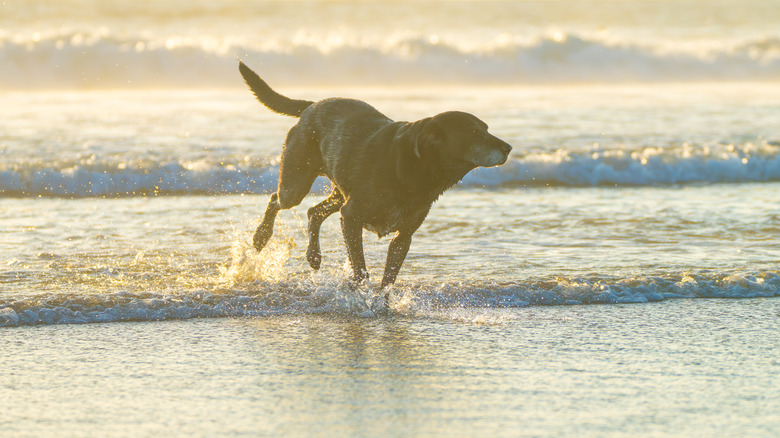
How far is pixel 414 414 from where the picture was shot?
12.2 feet

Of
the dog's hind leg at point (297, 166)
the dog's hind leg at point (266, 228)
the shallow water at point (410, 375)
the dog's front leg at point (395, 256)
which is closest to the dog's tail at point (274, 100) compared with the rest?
the dog's hind leg at point (297, 166)

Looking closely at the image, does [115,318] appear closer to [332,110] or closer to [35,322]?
[35,322]

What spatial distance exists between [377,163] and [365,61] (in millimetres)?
24353

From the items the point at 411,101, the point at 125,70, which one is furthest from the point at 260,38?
the point at 411,101

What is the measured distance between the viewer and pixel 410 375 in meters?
4.26

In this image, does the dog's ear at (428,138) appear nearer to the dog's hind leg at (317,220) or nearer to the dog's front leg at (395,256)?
the dog's front leg at (395,256)

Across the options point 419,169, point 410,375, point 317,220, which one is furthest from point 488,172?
point 410,375

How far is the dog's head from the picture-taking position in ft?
16.9

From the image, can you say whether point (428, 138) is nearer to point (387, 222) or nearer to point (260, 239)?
point (387, 222)

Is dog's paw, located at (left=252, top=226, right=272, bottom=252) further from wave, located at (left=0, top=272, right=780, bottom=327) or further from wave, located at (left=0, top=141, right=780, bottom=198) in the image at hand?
wave, located at (left=0, top=141, right=780, bottom=198)

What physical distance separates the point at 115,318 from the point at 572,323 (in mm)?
2468

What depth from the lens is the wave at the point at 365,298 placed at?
→ 538 cm

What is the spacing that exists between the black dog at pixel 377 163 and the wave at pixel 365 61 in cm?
1984

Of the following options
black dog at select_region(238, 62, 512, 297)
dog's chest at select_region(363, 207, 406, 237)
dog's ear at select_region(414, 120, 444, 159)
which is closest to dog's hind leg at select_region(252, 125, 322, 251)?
black dog at select_region(238, 62, 512, 297)
